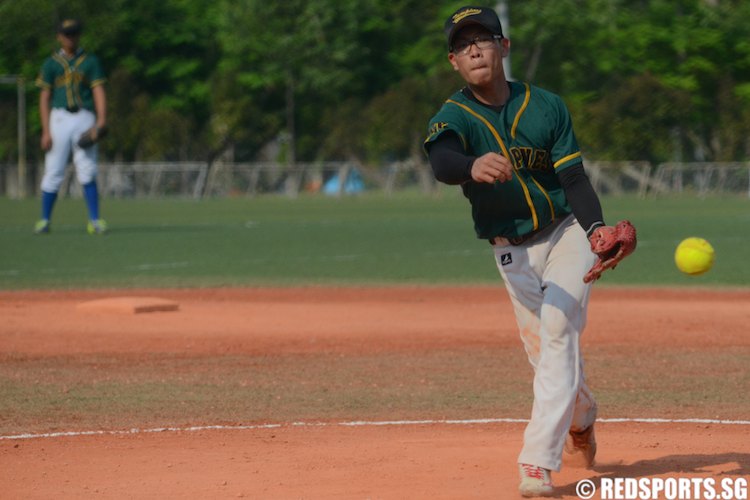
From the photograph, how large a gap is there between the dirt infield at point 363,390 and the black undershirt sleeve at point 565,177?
3.64ft

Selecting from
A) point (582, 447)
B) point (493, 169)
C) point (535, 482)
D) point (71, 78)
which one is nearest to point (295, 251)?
point (71, 78)

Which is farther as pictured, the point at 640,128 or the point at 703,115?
the point at 703,115

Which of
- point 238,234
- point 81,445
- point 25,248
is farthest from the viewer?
point 238,234

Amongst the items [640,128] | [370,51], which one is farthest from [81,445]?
[370,51]

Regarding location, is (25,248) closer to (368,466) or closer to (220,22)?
(368,466)

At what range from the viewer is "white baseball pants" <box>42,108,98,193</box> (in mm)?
18406

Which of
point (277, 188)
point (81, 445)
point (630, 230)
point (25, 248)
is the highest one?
point (630, 230)

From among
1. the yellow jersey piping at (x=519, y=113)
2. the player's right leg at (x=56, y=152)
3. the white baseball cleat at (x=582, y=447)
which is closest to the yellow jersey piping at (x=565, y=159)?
the yellow jersey piping at (x=519, y=113)

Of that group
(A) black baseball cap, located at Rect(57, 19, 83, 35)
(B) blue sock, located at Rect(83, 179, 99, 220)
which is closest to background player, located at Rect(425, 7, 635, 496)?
(A) black baseball cap, located at Rect(57, 19, 83, 35)

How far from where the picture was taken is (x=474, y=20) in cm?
562

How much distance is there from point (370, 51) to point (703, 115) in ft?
44.3

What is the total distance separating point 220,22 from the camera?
52344mm

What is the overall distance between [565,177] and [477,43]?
664 mm

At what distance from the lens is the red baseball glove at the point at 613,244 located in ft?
17.3
